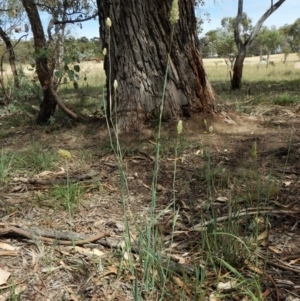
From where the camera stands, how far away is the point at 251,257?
1532mm

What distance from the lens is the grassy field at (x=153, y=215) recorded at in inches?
54.9

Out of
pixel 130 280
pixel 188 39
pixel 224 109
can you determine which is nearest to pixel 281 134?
pixel 224 109

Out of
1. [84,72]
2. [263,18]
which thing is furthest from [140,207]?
[263,18]

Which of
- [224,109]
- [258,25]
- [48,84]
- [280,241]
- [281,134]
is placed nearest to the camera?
[280,241]

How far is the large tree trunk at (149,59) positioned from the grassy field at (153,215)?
177 millimetres

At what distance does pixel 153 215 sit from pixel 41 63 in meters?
3.20

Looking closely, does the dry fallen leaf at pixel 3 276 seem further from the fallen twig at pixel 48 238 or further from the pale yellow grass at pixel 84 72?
the pale yellow grass at pixel 84 72

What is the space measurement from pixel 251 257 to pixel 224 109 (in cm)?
237

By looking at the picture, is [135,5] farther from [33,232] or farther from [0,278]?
[0,278]

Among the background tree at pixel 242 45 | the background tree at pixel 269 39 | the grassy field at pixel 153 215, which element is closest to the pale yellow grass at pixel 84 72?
the grassy field at pixel 153 215

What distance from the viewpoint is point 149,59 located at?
10.8 ft

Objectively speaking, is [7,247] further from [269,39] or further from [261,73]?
[269,39]

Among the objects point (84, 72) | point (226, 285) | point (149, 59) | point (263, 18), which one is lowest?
point (226, 285)

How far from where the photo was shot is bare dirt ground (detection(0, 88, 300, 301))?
1.48m
